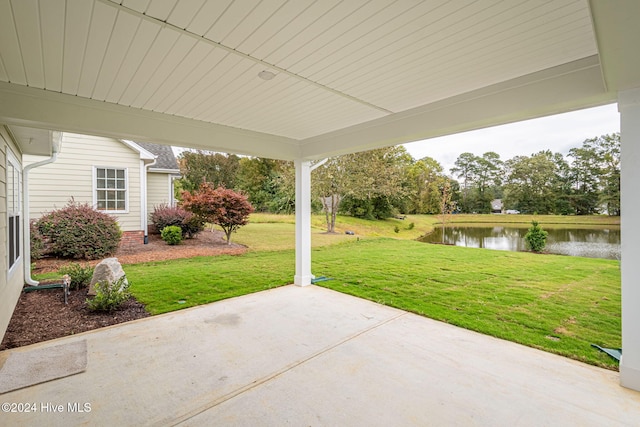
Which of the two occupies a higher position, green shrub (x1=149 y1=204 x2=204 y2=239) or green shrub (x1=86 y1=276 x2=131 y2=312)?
green shrub (x1=149 y1=204 x2=204 y2=239)

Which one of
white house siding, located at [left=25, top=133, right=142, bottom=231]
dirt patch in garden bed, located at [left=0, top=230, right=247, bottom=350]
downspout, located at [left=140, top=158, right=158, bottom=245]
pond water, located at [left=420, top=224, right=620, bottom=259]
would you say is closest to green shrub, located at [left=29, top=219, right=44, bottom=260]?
dirt patch in garden bed, located at [left=0, top=230, right=247, bottom=350]

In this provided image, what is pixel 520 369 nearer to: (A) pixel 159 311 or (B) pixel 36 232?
(A) pixel 159 311

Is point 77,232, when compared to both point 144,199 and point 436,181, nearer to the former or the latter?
point 144,199

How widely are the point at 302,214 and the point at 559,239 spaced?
8.49 metres

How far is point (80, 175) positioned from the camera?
782cm

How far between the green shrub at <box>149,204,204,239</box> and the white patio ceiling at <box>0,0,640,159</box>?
595 cm

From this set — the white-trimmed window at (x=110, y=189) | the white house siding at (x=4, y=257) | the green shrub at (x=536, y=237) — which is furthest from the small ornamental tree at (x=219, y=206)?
the green shrub at (x=536, y=237)

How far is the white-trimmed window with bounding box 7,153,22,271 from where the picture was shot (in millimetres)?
3734

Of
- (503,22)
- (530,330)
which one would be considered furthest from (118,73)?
(530,330)

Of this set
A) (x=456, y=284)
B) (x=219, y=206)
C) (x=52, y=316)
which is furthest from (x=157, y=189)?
(x=456, y=284)

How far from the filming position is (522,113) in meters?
2.70

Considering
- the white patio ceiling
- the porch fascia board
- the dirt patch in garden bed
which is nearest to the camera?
the white patio ceiling

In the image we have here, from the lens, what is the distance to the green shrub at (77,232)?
21.2 ft

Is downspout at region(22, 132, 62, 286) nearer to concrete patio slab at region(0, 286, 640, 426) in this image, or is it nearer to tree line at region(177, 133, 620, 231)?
→ concrete patio slab at region(0, 286, 640, 426)
